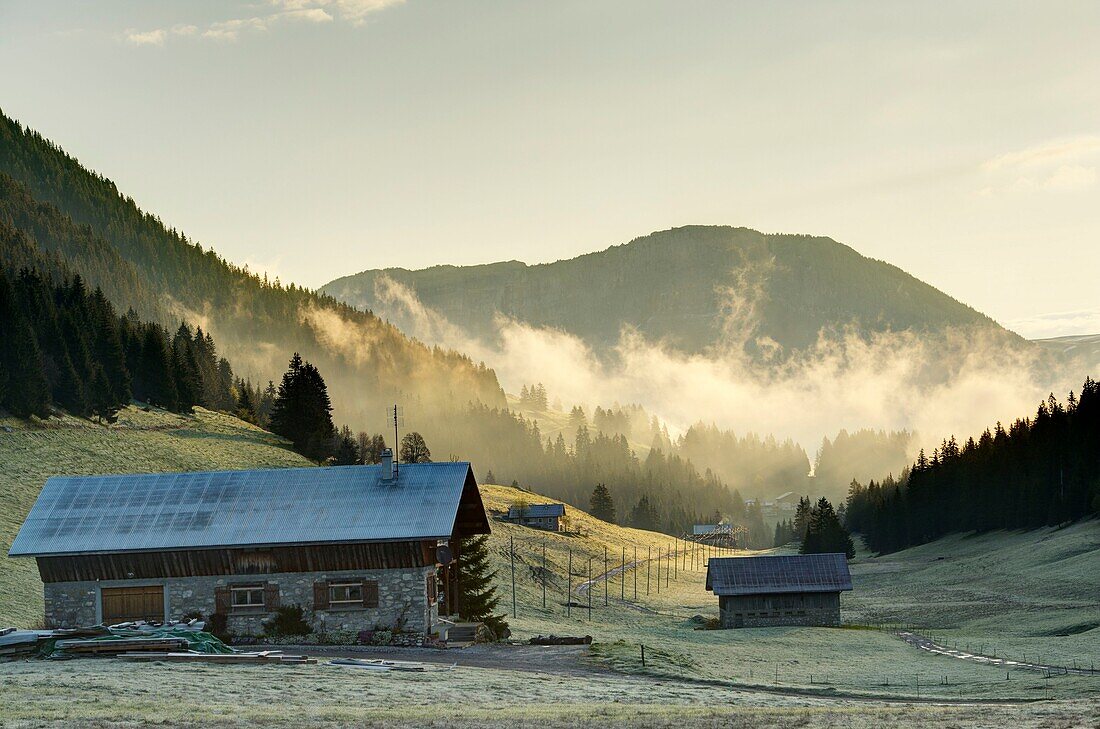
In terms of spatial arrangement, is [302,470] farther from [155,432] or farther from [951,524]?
[951,524]

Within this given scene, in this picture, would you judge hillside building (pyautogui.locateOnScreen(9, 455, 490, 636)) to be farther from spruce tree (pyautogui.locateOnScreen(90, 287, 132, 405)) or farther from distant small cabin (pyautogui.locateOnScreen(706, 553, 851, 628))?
spruce tree (pyautogui.locateOnScreen(90, 287, 132, 405))

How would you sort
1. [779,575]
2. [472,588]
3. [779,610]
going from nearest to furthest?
1. [472,588]
2. [779,610]
3. [779,575]

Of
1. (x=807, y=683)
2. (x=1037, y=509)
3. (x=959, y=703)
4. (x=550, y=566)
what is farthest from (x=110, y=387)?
(x=1037, y=509)

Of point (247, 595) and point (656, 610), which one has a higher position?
point (247, 595)

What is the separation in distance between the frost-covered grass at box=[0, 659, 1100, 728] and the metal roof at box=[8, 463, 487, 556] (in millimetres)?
10994

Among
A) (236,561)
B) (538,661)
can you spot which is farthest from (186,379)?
(538,661)

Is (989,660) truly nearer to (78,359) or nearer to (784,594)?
(784,594)

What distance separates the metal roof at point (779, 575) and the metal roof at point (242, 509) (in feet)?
134

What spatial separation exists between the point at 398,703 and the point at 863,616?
235 feet

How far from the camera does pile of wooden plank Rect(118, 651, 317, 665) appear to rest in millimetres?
39344

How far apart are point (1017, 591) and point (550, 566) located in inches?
1926

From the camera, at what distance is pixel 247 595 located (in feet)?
164

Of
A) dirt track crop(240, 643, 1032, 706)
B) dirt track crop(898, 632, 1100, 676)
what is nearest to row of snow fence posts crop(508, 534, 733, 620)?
dirt track crop(898, 632, 1100, 676)

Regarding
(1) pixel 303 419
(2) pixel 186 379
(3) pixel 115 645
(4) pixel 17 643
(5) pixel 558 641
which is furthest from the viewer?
(1) pixel 303 419
